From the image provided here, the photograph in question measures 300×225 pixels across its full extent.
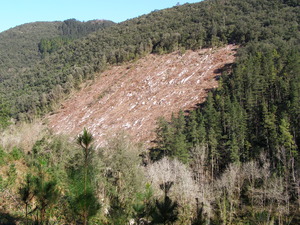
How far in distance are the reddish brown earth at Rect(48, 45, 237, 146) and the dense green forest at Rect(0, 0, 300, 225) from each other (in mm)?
5110

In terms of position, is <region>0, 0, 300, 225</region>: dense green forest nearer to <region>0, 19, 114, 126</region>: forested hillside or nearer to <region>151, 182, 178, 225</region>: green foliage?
<region>151, 182, 178, 225</region>: green foliage

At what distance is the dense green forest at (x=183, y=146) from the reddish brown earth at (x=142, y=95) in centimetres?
511

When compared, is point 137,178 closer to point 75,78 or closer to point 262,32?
point 262,32

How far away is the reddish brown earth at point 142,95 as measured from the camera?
46812 mm

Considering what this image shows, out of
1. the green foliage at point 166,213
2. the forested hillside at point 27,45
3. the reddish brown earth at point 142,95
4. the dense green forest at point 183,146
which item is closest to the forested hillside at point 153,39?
the dense green forest at point 183,146

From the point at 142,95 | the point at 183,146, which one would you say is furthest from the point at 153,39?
the point at 183,146

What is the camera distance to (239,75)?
131ft

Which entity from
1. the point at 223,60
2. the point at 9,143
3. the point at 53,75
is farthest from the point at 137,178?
the point at 53,75

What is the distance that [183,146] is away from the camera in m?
29.7

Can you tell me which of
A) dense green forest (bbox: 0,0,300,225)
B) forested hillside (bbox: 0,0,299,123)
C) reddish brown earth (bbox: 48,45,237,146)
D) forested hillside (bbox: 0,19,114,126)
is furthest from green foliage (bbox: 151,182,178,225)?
forested hillside (bbox: 0,19,114,126)

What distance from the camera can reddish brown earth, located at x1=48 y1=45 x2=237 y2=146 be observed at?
46812mm

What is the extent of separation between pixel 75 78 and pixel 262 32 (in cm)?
5679

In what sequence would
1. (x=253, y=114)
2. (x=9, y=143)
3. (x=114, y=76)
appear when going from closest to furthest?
1. (x=9, y=143)
2. (x=253, y=114)
3. (x=114, y=76)

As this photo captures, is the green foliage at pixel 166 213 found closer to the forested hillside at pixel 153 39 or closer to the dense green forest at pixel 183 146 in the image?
the dense green forest at pixel 183 146
